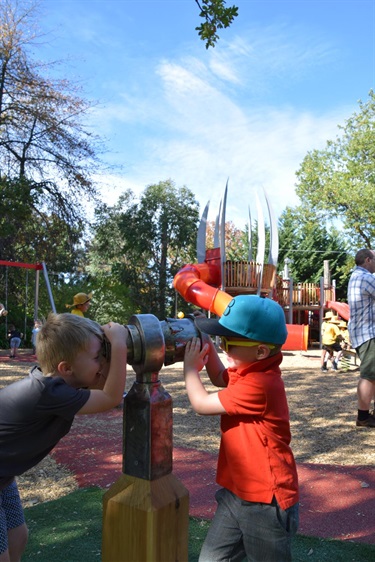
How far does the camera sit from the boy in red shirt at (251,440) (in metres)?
1.69

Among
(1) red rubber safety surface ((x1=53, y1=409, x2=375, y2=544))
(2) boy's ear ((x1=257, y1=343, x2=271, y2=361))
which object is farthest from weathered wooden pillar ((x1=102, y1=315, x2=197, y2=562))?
(1) red rubber safety surface ((x1=53, y1=409, x2=375, y2=544))

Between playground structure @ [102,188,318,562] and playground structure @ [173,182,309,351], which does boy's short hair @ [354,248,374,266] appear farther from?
playground structure @ [173,182,309,351]

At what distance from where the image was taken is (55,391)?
1.60 metres

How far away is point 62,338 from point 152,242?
97.6ft

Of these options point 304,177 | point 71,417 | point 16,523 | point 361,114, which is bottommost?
point 16,523

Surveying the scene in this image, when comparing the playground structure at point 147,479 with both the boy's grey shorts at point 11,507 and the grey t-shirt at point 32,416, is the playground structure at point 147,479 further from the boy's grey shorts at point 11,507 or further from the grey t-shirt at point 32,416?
the boy's grey shorts at point 11,507

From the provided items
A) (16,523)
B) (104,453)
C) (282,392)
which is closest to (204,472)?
(104,453)

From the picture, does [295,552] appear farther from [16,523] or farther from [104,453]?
[104,453]

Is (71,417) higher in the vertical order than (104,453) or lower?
higher

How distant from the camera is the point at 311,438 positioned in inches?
220

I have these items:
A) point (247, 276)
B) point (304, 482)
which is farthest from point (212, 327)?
point (247, 276)

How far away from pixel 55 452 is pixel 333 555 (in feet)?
9.70

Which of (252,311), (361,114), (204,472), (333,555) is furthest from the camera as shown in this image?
(361,114)

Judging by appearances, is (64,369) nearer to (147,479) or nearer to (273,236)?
(147,479)
